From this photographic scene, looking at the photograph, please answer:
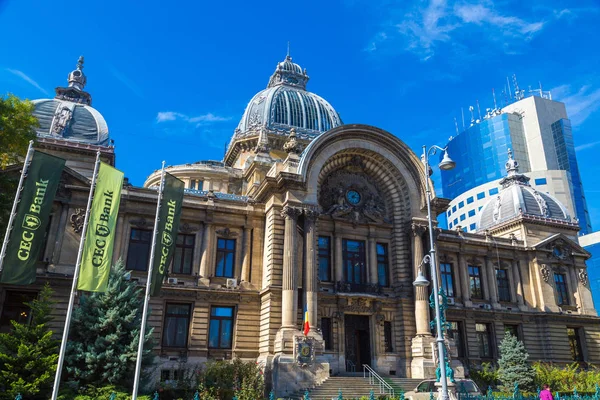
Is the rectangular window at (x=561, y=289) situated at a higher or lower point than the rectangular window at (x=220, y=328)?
higher

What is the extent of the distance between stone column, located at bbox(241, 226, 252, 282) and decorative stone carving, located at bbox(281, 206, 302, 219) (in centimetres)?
344

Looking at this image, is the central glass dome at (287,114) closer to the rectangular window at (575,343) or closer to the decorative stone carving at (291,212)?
the decorative stone carving at (291,212)

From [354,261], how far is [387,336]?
5396 millimetres

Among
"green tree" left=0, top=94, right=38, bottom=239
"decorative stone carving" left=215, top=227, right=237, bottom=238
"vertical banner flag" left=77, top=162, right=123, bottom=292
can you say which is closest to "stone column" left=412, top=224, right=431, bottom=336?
"decorative stone carving" left=215, top=227, right=237, bottom=238

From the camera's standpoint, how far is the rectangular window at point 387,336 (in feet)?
104

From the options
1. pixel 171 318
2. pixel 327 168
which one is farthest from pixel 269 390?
pixel 327 168

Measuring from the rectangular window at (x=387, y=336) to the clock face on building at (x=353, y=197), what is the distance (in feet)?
28.0

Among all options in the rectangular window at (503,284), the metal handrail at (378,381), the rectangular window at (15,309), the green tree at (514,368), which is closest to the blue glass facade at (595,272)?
the rectangular window at (503,284)

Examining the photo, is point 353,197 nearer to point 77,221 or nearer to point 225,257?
point 225,257

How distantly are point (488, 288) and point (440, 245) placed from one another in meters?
5.63

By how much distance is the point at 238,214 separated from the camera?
32594 mm

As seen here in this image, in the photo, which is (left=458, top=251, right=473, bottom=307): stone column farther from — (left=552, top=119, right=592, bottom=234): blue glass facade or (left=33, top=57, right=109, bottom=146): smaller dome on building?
(left=552, top=119, right=592, bottom=234): blue glass facade

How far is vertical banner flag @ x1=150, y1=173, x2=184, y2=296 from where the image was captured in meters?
20.2

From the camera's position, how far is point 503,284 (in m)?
40.9
